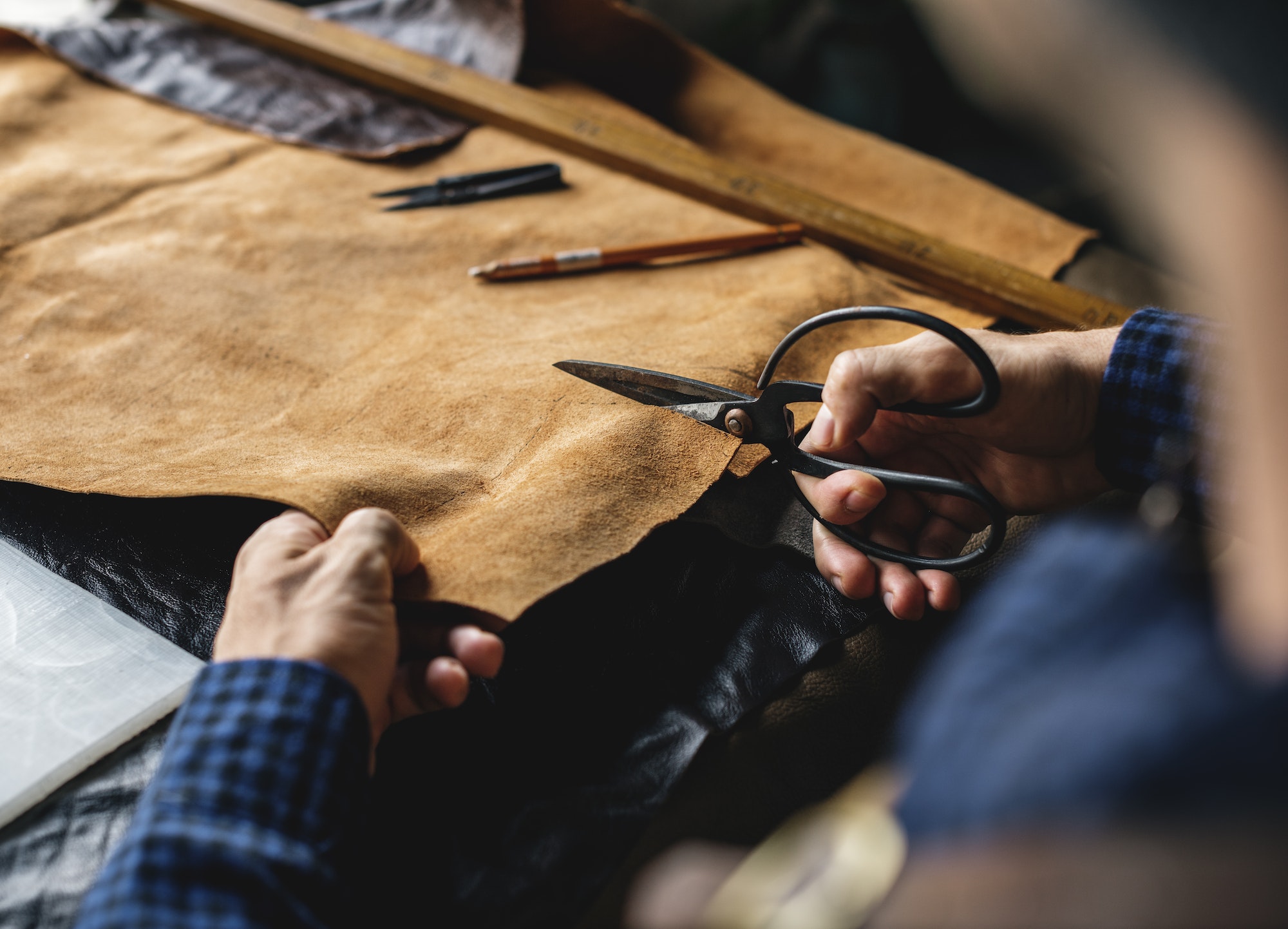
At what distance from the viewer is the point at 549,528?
2.16ft

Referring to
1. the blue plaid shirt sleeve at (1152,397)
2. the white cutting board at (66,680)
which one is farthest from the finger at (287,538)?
the blue plaid shirt sleeve at (1152,397)

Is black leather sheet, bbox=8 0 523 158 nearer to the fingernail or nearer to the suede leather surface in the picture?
the suede leather surface

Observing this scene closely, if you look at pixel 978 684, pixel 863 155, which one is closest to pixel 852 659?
pixel 978 684

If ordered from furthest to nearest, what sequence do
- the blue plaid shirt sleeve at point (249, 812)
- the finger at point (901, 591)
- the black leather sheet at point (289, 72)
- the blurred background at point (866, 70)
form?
the blurred background at point (866, 70), the black leather sheet at point (289, 72), the finger at point (901, 591), the blue plaid shirt sleeve at point (249, 812)

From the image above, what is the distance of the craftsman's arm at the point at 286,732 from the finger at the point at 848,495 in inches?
10.9

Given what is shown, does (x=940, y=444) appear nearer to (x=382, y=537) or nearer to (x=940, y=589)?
(x=940, y=589)

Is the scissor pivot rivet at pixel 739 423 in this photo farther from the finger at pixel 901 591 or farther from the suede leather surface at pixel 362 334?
the finger at pixel 901 591

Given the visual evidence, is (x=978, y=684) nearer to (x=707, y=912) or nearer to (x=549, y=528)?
(x=707, y=912)

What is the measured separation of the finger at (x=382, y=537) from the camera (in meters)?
0.58

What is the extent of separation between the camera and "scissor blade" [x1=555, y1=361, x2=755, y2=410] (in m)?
0.73

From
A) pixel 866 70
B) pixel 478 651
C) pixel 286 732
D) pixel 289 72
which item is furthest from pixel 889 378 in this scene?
pixel 866 70

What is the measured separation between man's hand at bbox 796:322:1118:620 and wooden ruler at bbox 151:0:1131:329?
231mm

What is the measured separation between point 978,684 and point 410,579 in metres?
0.41

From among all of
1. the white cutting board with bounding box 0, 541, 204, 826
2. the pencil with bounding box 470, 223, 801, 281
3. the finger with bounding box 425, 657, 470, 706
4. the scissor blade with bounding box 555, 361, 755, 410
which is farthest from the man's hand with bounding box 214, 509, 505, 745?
the pencil with bounding box 470, 223, 801, 281
